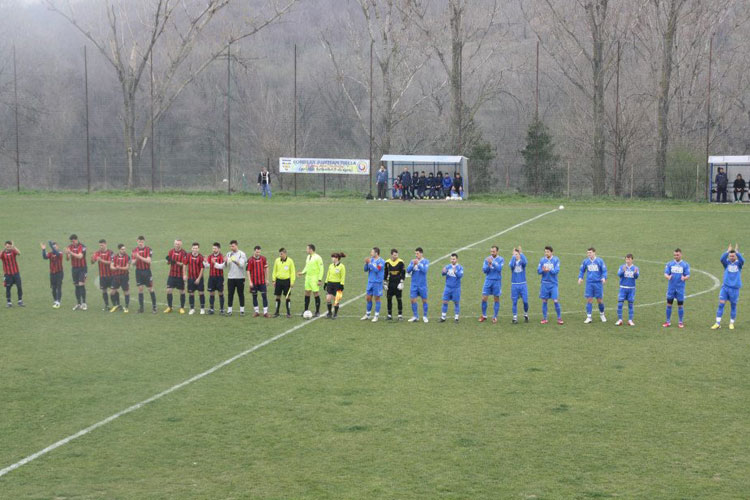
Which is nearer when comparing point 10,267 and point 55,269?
point 10,267

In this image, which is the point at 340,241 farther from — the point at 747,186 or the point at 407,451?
the point at 747,186

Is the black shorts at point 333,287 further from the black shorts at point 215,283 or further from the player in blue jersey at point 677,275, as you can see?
the player in blue jersey at point 677,275

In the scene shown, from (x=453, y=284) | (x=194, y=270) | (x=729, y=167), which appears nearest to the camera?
(x=453, y=284)

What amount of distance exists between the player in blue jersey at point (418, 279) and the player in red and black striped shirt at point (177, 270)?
5.97 m

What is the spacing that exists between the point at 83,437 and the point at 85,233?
2794 cm

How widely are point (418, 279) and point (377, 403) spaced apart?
7140 mm

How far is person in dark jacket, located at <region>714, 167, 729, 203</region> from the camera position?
172 ft

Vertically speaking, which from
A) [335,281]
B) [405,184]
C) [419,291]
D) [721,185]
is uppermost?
[405,184]

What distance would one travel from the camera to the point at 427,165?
60.1 m

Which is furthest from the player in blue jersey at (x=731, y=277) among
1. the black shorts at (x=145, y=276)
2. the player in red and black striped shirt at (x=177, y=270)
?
the black shorts at (x=145, y=276)

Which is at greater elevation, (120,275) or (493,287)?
(120,275)

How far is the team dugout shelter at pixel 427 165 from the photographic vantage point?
2271 inches

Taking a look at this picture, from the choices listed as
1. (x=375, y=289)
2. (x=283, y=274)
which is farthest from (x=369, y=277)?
(x=283, y=274)

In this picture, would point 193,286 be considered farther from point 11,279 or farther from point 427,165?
point 427,165
